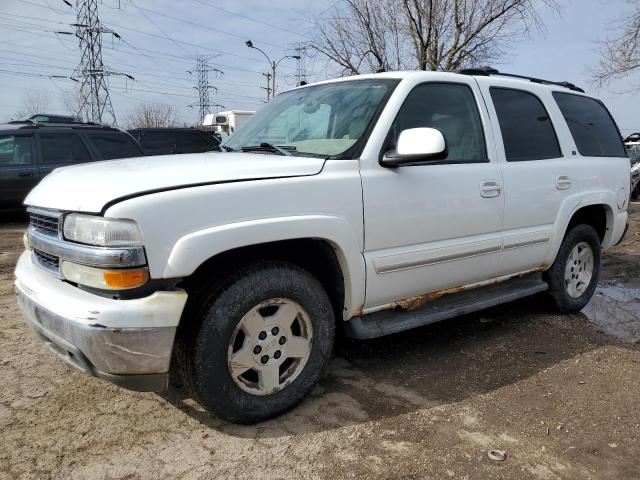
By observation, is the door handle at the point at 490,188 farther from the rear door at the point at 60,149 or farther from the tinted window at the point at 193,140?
the tinted window at the point at 193,140

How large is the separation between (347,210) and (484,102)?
1.59 m

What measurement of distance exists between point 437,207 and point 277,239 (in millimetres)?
1144

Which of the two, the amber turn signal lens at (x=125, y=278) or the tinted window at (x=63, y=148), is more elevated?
the tinted window at (x=63, y=148)

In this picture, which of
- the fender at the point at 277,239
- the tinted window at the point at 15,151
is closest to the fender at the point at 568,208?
the fender at the point at 277,239

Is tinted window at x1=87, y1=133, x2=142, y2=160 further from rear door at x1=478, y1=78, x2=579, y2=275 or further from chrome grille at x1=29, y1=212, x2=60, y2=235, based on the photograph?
rear door at x1=478, y1=78, x2=579, y2=275

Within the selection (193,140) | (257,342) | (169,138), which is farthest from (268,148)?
(169,138)

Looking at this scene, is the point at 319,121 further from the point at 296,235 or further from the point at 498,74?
the point at 498,74

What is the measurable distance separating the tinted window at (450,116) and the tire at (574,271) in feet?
4.72

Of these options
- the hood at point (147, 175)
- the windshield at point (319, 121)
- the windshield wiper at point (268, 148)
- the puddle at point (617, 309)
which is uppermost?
the windshield at point (319, 121)

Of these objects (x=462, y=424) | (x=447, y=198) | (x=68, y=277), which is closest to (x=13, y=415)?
(x=68, y=277)

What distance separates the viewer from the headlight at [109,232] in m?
2.28

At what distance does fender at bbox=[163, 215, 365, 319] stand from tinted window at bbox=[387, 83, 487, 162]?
32.9 inches

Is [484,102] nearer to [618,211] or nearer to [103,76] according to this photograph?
[618,211]

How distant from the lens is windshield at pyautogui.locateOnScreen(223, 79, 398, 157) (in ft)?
10.4
